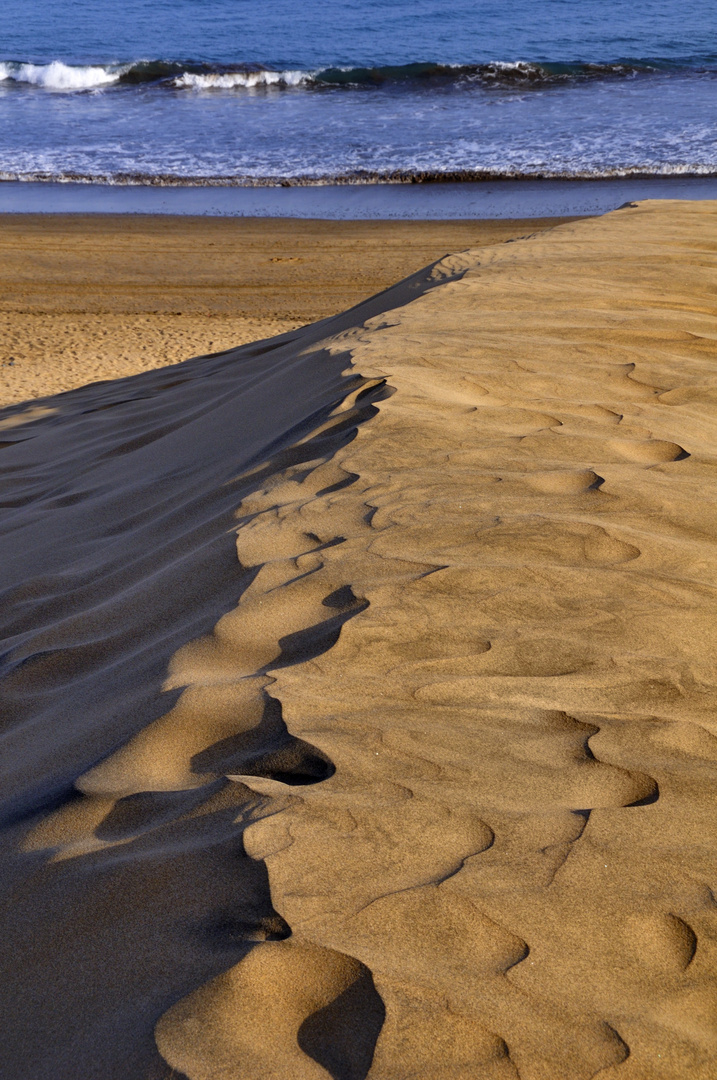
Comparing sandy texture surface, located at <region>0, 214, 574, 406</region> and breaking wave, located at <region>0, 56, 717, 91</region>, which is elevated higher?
breaking wave, located at <region>0, 56, 717, 91</region>

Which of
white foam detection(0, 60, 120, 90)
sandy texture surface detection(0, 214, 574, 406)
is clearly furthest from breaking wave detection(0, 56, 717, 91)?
sandy texture surface detection(0, 214, 574, 406)

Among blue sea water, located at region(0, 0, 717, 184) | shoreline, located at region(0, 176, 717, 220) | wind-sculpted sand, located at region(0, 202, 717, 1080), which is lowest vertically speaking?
wind-sculpted sand, located at region(0, 202, 717, 1080)

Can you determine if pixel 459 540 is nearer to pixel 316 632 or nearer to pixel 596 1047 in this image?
pixel 316 632

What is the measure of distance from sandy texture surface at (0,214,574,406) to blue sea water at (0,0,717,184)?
9.26 ft

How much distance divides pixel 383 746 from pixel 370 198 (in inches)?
452

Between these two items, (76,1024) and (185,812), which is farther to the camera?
(185,812)

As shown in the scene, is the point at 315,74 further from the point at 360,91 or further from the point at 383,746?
the point at 383,746

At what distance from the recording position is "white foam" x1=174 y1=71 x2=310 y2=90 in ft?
66.4

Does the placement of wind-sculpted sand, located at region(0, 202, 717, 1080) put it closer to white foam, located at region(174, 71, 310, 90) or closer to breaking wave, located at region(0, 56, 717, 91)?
breaking wave, located at region(0, 56, 717, 91)

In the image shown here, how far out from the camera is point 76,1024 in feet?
3.57

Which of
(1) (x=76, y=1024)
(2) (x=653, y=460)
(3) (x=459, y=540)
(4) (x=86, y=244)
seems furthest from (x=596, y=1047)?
(4) (x=86, y=244)

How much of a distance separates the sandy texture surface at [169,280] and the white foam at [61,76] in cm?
1187

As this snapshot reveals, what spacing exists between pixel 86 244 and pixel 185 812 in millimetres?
9795

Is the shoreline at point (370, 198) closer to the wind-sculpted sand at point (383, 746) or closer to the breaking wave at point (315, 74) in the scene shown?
the breaking wave at point (315, 74)
